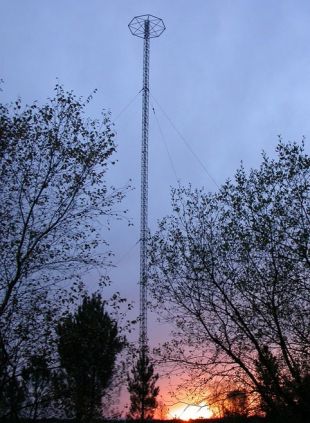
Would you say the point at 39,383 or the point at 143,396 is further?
the point at 143,396

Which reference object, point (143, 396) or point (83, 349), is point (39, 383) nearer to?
point (83, 349)

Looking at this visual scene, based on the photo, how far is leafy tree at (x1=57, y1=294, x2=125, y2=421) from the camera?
A: 16031 mm

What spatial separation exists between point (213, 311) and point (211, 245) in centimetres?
236

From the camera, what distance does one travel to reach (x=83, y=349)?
54.7 feet

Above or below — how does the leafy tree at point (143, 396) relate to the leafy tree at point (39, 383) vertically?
above

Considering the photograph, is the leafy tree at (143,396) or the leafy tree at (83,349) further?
the leafy tree at (143,396)

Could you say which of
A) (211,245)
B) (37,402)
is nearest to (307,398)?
(211,245)

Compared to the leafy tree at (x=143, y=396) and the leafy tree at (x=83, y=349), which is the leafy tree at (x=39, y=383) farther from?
the leafy tree at (x=143, y=396)

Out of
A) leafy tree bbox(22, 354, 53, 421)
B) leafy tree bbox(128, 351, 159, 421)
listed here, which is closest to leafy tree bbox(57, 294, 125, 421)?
leafy tree bbox(22, 354, 53, 421)

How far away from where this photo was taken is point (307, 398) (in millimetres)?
18594

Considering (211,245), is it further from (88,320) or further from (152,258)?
(88,320)

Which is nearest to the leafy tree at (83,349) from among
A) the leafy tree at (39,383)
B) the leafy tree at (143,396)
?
the leafy tree at (39,383)

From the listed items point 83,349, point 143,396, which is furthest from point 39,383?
point 143,396

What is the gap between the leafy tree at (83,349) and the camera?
16.0 m
